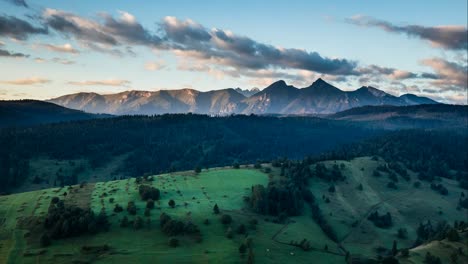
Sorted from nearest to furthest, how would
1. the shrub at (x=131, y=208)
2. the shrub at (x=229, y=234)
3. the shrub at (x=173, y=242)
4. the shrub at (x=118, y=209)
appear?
→ 1. the shrub at (x=173, y=242)
2. the shrub at (x=229, y=234)
3. the shrub at (x=131, y=208)
4. the shrub at (x=118, y=209)

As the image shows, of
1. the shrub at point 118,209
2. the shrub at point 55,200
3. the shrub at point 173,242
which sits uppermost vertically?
the shrub at point 55,200

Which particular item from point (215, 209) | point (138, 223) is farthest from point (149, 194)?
point (215, 209)

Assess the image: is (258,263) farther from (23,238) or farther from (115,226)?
(23,238)

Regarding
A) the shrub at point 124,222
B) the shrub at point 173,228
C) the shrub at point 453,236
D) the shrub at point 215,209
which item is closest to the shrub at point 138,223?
the shrub at point 124,222

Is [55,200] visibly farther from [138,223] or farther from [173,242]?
[173,242]

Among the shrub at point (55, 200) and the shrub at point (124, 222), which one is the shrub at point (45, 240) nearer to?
the shrub at point (124, 222)

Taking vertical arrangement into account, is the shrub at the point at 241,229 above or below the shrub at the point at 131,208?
below

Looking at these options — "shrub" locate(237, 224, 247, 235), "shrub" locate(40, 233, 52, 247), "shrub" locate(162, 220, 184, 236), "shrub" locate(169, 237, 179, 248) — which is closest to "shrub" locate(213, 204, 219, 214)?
"shrub" locate(237, 224, 247, 235)

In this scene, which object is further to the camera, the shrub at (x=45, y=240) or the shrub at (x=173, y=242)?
the shrub at (x=173, y=242)

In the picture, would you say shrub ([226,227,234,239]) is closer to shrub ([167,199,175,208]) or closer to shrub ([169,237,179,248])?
shrub ([169,237,179,248])

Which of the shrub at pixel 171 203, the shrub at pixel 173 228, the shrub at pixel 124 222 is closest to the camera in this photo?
Answer: the shrub at pixel 173 228

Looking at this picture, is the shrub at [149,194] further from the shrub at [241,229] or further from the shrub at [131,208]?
the shrub at [241,229]
